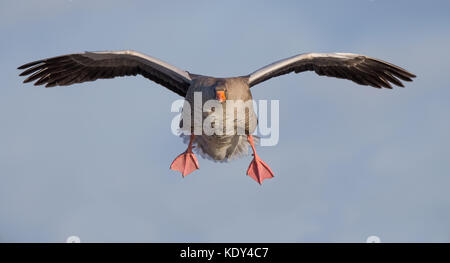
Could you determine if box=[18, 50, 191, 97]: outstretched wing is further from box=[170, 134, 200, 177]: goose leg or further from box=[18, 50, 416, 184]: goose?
box=[170, 134, 200, 177]: goose leg

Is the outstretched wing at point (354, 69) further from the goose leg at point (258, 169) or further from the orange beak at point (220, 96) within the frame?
the orange beak at point (220, 96)

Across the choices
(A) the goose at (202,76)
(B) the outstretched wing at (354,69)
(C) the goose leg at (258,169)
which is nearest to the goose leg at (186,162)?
(A) the goose at (202,76)

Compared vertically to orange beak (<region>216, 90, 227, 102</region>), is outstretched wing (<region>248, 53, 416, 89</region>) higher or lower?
higher

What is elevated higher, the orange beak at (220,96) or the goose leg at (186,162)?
the orange beak at (220,96)

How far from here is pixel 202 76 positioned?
40.3 ft

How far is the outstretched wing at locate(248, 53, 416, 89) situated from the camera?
13.1 metres

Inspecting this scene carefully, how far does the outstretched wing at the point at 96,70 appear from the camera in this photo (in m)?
12.6

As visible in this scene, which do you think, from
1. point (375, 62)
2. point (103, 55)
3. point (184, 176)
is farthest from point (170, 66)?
point (375, 62)

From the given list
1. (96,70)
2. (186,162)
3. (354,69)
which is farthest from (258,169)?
(96,70)

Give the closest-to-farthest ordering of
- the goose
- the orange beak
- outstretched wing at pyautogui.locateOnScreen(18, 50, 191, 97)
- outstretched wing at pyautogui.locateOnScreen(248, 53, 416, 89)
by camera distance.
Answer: the orange beak, the goose, outstretched wing at pyautogui.locateOnScreen(18, 50, 191, 97), outstretched wing at pyautogui.locateOnScreen(248, 53, 416, 89)

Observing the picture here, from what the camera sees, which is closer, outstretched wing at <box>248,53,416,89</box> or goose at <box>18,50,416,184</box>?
goose at <box>18,50,416,184</box>

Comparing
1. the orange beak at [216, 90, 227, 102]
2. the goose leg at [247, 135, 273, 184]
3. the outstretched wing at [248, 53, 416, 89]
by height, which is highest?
the outstretched wing at [248, 53, 416, 89]

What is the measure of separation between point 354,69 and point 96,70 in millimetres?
5829

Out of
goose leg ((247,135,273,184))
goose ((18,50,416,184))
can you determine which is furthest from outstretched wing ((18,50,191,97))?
goose leg ((247,135,273,184))
